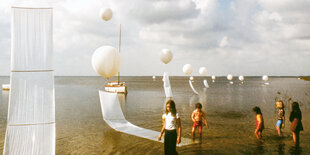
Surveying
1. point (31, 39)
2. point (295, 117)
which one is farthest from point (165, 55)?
point (31, 39)

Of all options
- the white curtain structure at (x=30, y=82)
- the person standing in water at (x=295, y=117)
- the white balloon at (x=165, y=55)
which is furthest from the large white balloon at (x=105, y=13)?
the person standing in water at (x=295, y=117)

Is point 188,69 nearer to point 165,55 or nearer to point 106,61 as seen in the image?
point 165,55

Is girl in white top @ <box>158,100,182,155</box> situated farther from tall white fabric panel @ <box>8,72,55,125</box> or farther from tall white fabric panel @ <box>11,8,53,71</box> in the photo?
tall white fabric panel @ <box>11,8,53,71</box>

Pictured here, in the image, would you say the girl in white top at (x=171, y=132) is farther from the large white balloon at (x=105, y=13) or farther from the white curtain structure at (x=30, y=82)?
the large white balloon at (x=105, y=13)

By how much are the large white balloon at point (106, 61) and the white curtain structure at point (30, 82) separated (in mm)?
6189

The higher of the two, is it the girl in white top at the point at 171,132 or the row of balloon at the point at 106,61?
the row of balloon at the point at 106,61

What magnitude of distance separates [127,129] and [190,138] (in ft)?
9.82

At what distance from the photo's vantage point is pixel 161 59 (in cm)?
1658

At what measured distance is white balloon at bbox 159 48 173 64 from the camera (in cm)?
1620

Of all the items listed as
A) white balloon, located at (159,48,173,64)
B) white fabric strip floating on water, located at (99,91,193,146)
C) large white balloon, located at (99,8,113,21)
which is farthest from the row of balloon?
white balloon, located at (159,48,173,64)

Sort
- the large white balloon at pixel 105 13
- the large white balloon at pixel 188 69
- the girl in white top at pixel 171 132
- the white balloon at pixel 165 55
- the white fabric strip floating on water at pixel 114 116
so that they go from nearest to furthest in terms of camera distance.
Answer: the girl in white top at pixel 171 132 < the white fabric strip floating on water at pixel 114 116 < the large white balloon at pixel 105 13 < the white balloon at pixel 165 55 < the large white balloon at pixel 188 69

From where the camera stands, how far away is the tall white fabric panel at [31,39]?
465 centimetres

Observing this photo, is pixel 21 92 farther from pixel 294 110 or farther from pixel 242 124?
pixel 242 124

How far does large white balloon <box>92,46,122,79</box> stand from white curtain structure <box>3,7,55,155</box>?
6189 millimetres
